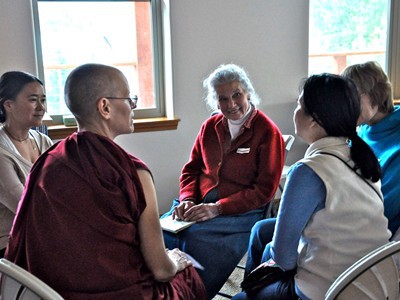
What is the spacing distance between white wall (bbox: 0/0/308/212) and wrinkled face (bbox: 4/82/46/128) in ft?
3.95

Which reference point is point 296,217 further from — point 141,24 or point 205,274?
point 141,24

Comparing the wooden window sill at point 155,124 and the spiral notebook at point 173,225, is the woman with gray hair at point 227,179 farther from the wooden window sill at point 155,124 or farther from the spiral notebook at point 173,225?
the wooden window sill at point 155,124

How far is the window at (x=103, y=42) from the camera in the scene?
10.7 feet

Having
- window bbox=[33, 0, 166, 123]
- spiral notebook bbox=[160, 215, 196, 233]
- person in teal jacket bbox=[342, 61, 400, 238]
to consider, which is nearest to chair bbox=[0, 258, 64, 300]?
spiral notebook bbox=[160, 215, 196, 233]

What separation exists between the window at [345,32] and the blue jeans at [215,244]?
7.52ft

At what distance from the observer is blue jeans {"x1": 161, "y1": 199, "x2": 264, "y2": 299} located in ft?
6.62

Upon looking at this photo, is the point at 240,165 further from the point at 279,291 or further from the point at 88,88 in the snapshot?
the point at 88,88

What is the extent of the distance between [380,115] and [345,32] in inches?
94.6

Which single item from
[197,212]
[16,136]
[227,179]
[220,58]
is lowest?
[197,212]

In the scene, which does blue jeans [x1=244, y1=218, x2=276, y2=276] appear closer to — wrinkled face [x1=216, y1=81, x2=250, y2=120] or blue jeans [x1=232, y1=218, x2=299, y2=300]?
blue jeans [x1=232, y1=218, x2=299, y2=300]

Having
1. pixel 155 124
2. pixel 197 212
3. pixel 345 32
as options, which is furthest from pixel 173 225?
pixel 345 32

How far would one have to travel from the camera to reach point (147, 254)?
137cm

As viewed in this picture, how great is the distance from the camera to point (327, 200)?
4.42 feet

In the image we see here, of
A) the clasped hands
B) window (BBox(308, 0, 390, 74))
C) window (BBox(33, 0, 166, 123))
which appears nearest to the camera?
the clasped hands
